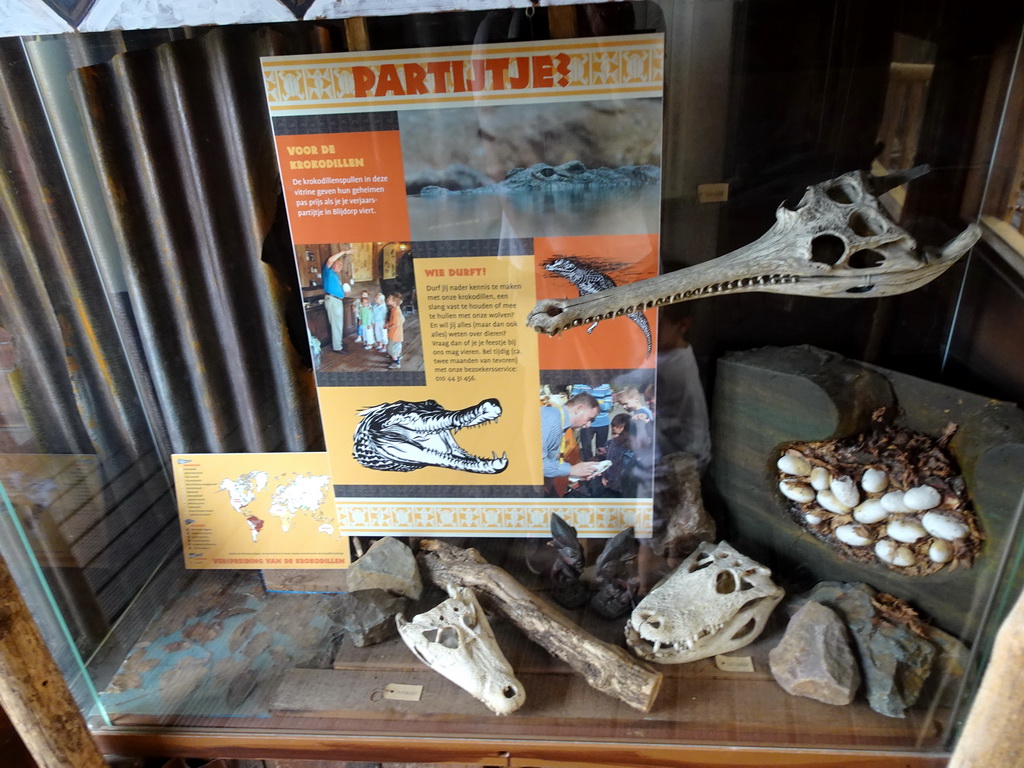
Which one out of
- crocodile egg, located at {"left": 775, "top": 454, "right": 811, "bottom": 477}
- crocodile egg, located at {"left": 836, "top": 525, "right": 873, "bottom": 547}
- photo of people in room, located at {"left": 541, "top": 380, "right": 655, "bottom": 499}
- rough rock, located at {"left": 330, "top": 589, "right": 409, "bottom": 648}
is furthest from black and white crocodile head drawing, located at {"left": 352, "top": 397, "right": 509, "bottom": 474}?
crocodile egg, located at {"left": 836, "top": 525, "right": 873, "bottom": 547}

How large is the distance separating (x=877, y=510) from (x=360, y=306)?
100 cm

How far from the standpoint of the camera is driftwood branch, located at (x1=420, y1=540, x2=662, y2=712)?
1108mm

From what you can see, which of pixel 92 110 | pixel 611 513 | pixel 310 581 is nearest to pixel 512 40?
pixel 92 110

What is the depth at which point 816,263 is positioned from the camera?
3.02 ft

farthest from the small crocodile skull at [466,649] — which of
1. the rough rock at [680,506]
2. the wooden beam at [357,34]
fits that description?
the wooden beam at [357,34]

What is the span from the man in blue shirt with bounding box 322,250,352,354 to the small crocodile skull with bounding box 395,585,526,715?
1.73 feet

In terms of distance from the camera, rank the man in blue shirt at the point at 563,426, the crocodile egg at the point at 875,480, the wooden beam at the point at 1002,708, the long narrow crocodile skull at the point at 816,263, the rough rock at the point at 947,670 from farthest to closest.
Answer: the man in blue shirt at the point at 563,426 < the crocodile egg at the point at 875,480 < the rough rock at the point at 947,670 < the long narrow crocodile skull at the point at 816,263 < the wooden beam at the point at 1002,708

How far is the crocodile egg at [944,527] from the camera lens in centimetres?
105

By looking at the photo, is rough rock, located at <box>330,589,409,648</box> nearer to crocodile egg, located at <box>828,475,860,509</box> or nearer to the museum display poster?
the museum display poster

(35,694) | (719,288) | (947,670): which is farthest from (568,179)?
(35,694)

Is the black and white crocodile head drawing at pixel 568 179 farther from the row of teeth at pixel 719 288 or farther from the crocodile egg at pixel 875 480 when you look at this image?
the crocodile egg at pixel 875 480

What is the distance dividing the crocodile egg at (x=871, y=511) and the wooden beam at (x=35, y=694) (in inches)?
54.8

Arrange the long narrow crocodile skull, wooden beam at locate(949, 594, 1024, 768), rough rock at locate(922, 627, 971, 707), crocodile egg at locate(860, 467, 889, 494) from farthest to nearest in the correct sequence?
crocodile egg at locate(860, 467, 889, 494), rough rock at locate(922, 627, 971, 707), the long narrow crocodile skull, wooden beam at locate(949, 594, 1024, 768)

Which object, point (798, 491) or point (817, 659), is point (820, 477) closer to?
point (798, 491)
